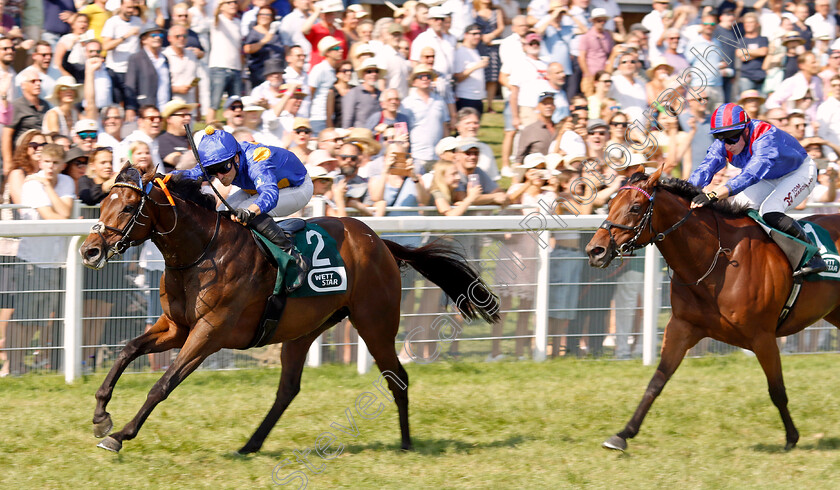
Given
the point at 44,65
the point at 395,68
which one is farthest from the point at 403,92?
the point at 44,65

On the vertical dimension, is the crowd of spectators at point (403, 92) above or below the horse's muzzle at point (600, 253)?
above

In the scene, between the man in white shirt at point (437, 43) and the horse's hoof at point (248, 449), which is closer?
the horse's hoof at point (248, 449)

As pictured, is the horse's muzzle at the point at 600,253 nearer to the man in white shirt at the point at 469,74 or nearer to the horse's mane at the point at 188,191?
the horse's mane at the point at 188,191

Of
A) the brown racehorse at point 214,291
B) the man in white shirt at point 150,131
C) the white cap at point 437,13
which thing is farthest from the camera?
the white cap at point 437,13

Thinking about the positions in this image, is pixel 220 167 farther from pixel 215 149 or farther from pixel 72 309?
pixel 72 309

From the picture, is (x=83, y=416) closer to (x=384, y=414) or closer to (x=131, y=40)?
(x=384, y=414)

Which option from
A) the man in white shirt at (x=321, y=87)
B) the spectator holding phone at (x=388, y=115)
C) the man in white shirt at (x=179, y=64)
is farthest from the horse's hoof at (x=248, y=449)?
the man in white shirt at (x=179, y=64)

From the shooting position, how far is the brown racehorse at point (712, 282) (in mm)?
5594

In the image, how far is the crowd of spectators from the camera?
771 centimetres

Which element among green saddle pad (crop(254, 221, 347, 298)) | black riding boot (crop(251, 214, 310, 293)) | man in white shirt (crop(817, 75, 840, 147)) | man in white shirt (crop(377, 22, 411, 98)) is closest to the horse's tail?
green saddle pad (crop(254, 221, 347, 298))

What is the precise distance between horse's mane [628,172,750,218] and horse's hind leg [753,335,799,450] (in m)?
0.73

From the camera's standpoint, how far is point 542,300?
769cm

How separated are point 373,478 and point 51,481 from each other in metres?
1.50

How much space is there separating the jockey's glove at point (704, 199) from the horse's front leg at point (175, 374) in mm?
2679
